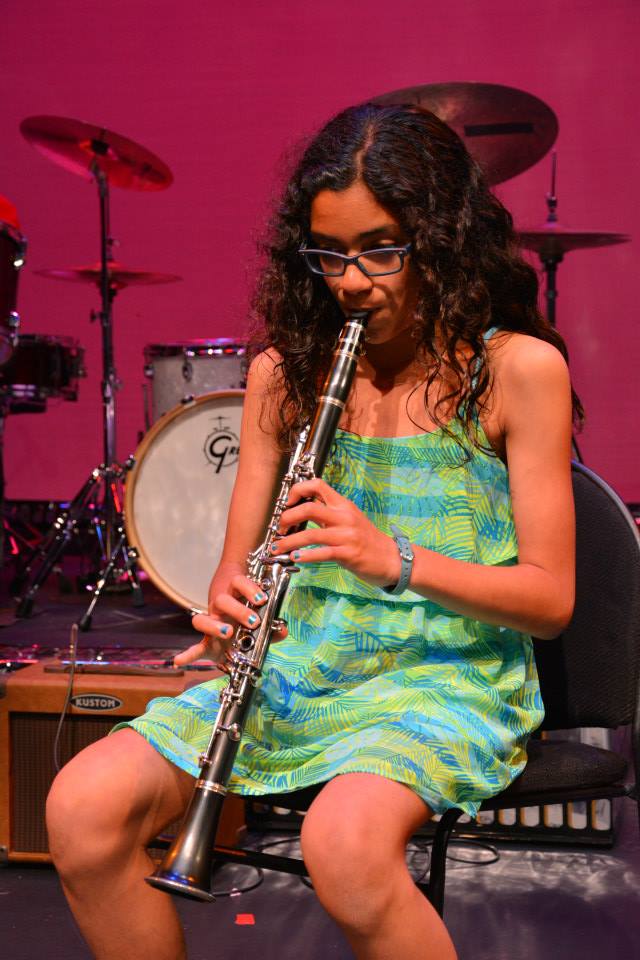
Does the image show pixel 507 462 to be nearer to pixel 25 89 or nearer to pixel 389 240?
pixel 389 240

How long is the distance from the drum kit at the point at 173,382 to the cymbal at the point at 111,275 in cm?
1

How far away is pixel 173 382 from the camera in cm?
431

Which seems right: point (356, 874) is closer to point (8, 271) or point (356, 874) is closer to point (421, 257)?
point (421, 257)

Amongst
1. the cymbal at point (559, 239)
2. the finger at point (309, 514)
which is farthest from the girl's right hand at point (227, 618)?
the cymbal at point (559, 239)

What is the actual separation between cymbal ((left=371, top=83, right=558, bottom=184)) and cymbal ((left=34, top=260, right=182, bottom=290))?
6.06ft

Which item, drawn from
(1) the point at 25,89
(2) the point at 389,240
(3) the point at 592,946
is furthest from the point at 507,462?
(1) the point at 25,89

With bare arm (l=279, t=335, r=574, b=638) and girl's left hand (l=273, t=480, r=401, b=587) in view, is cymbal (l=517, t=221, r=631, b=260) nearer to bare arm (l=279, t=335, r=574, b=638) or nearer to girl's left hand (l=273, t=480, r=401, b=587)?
bare arm (l=279, t=335, r=574, b=638)

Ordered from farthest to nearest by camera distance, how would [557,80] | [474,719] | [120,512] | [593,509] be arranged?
[557,80] → [120,512] → [593,509] → [474,719]

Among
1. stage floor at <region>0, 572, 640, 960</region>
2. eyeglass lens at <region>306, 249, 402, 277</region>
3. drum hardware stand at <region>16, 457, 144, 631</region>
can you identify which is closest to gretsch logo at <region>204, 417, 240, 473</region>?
drum hardware stand at <region>16, 457, 144, 631</region>

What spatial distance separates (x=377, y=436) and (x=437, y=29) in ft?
15.4

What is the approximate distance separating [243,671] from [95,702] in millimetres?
1046

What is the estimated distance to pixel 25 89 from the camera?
243 inches

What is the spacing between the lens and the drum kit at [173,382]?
3.70m

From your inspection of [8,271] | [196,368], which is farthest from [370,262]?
[8,271]
